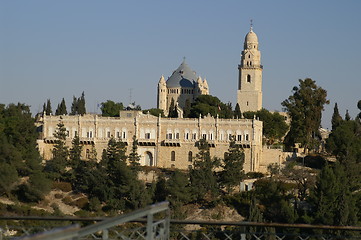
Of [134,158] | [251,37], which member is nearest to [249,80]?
[251,37]

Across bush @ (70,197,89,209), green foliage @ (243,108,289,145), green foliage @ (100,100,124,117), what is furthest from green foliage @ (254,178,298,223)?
green foliage @ (100,100,124,117)

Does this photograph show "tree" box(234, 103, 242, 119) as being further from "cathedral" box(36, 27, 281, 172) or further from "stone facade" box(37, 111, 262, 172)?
"stone facade" box(37, 111, 262, 172)

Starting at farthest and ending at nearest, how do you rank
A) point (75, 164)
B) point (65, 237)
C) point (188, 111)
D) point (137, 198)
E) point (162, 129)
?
point (188, 111), point (162, 129), point (75, 164), point (137, 198), point (65, 237)

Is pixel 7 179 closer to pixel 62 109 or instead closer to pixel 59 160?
pixel 59 160

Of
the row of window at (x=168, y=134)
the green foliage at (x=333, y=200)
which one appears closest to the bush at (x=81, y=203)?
the row of window at (x=168, y=134)

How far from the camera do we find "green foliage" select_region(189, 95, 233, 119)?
70.6 m

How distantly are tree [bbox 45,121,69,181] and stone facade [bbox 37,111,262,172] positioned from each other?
248 centimetres

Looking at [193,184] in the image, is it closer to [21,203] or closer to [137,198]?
[137,198]

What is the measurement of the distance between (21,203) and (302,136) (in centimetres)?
2425

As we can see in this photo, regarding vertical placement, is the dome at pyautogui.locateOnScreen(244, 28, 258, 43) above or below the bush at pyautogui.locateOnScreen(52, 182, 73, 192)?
above

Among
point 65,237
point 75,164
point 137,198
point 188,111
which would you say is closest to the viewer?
point 65,237

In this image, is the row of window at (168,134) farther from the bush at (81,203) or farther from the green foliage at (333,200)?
the green foliage at (333,200)

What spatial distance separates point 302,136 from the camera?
64438mm

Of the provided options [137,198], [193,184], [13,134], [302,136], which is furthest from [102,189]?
[302,136]
